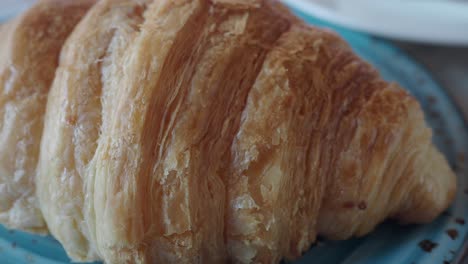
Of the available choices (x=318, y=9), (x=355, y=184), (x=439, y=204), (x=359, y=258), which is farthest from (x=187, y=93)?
(x=318, y=9)

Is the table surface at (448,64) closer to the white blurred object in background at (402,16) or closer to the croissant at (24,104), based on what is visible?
the white blurred object in background at (402,16)

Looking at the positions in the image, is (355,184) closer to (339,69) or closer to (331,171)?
(331,171)

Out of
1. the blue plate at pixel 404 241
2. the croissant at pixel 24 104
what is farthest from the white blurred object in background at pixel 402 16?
the croissant at pixel 24 104

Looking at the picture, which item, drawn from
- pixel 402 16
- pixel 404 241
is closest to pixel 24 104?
pixel 404 241

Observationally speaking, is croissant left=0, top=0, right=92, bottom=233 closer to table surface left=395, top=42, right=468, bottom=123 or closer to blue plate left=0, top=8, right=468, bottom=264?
blue plate left=0, top=8, right=468, bottom=264

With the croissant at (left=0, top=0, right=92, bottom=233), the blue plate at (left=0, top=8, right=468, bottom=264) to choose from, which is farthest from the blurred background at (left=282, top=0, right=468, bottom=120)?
the croissant at (left=0, top=0, right=92, bottom=233)
